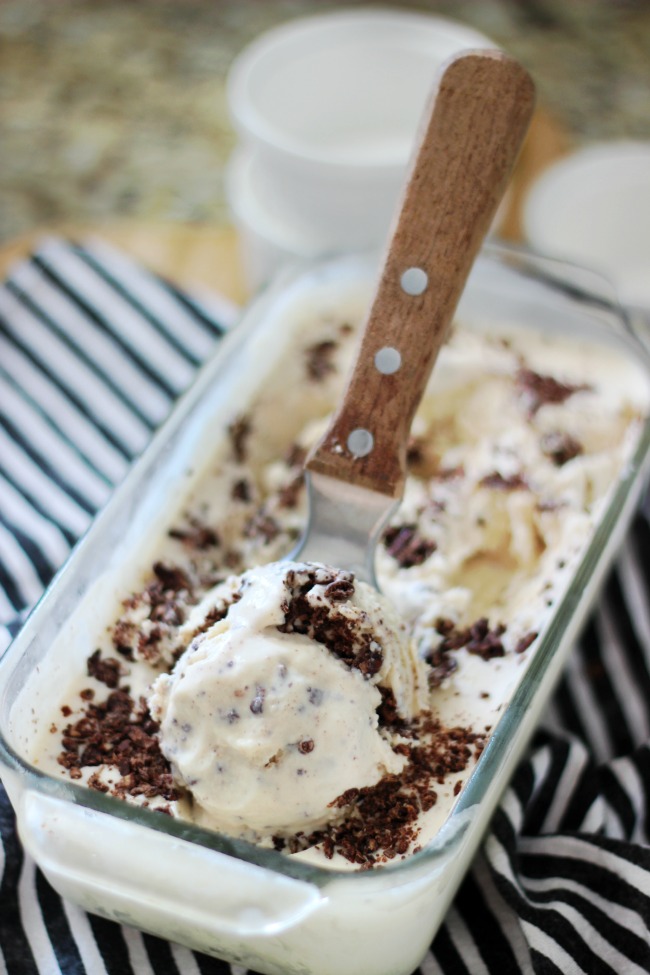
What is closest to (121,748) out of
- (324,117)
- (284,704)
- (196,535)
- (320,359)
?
(284,704)

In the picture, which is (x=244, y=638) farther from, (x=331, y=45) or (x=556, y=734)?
(x=331, y=45)

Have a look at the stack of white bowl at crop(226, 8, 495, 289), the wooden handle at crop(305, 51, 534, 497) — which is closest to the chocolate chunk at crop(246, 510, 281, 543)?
the wooden handle at crop(305, 51, 534, 497)

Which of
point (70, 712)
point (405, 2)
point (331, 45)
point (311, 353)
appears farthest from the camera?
point (405, 2)

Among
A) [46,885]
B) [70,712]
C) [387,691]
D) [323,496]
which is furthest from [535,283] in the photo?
[46,885]

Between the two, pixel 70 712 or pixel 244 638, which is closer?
pixel 244 638

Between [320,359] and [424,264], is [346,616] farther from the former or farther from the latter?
[320,359]

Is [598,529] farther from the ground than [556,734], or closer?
farther from the ground
